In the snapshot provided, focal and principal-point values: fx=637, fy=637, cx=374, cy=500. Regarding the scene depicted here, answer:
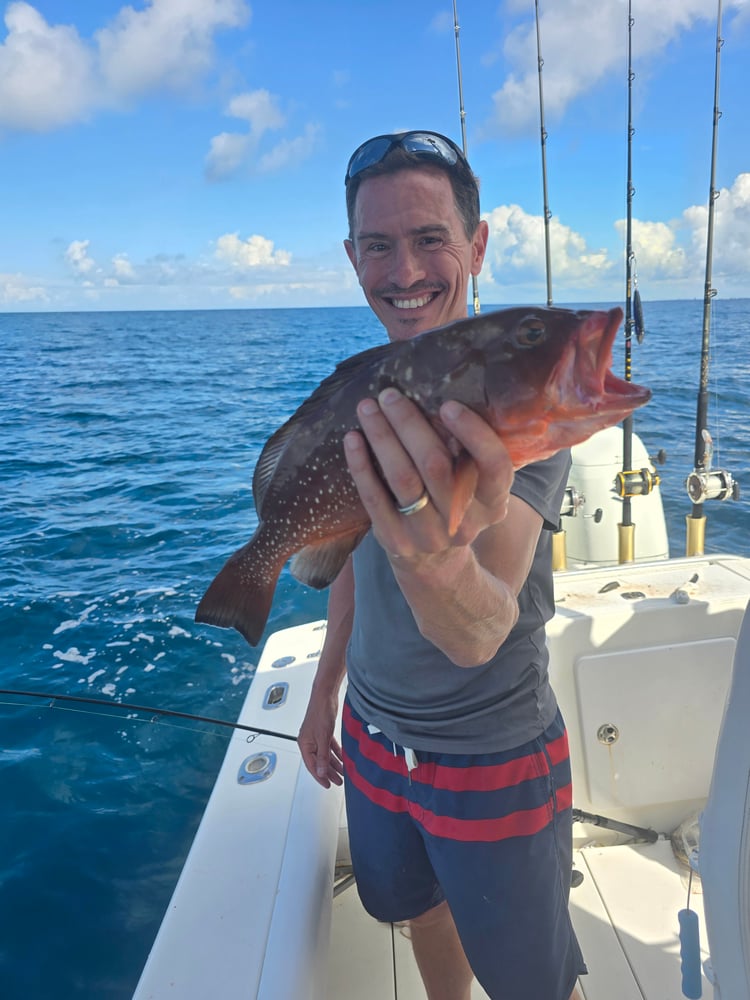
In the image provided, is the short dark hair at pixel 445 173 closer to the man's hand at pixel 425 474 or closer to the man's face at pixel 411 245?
the man's face at pixel 411 245

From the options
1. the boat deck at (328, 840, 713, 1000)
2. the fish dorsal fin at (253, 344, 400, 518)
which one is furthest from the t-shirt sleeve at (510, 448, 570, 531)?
the boat deck at (328, 840, 713, 1000)

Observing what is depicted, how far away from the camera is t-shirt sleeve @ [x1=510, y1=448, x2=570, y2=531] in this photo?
1754 millimetres

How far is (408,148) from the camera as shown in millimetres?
2133

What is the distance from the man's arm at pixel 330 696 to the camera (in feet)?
8.38

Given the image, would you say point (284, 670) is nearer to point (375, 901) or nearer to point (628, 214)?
point (375, 901)

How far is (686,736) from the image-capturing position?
3.19 metres

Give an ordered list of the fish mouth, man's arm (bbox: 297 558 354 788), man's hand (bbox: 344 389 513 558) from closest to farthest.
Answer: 1. the fish mouth
2. man's hand (bbox: 344 389 513 558)
3. man's arm (bbox: 297 558 354 788)

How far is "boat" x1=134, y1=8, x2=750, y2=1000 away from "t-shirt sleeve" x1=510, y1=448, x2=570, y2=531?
916 mm

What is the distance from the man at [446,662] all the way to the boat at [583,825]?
0.36 m

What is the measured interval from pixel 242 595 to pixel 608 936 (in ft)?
8.05

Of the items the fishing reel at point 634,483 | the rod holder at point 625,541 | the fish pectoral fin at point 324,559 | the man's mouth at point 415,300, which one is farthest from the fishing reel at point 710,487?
the fish pectoral fin at point 324,559

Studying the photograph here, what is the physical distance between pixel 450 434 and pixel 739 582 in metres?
2.79

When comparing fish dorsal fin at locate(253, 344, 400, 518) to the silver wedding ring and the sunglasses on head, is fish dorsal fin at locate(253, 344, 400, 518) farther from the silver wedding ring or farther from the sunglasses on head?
the sunglasses on head

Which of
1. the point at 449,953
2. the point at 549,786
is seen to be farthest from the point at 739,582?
the point at 449,953
